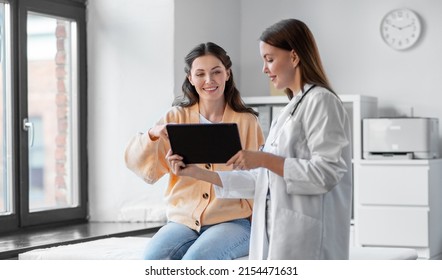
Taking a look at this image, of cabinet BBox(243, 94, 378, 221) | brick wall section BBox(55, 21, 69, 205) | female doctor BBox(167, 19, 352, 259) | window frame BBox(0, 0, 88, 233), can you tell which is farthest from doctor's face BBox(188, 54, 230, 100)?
cabinet BBox(243, 94, 378, 221)

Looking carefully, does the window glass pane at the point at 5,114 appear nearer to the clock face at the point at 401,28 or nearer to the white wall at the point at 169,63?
the white wall at the point at 169,63

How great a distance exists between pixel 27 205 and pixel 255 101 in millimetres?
1658

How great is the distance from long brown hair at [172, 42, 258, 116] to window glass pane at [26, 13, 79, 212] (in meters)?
1.70

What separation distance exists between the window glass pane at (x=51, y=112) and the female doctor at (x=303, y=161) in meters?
2.39

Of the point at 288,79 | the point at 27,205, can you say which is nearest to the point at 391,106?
the point at 27,205

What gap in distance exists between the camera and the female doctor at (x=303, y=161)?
6.18ft

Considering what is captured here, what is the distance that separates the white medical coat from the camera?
6.17ft

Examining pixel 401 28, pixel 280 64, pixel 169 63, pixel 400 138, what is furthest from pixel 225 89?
pixel 401 28

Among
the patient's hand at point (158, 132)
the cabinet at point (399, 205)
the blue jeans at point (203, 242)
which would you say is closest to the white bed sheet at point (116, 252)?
the blue jeans at point (203, 242)

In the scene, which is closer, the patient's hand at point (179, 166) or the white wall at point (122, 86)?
the patient's hand at point (179, 166)

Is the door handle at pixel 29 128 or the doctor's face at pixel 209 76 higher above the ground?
the doctor's face at pixel 209 76

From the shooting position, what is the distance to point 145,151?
252 cm

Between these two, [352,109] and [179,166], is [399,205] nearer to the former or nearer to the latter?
[352,109]
